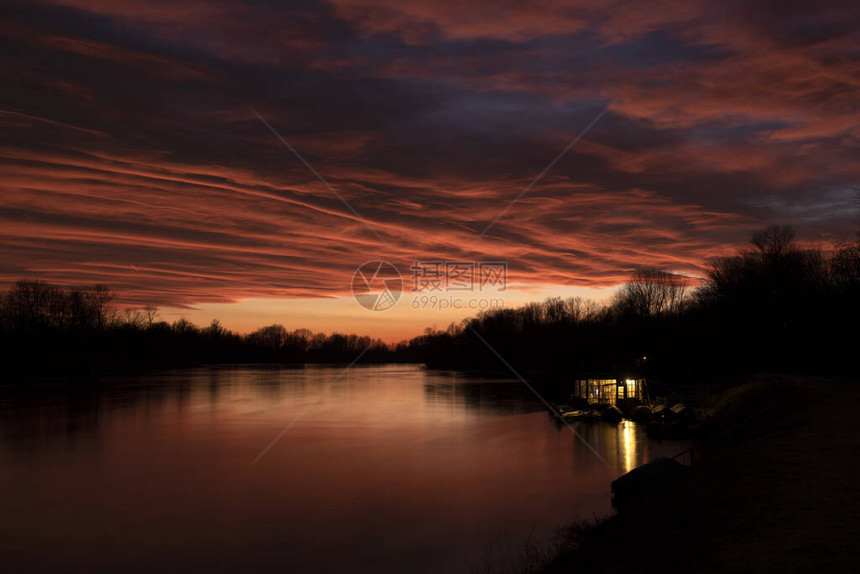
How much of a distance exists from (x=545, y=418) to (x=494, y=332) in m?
135

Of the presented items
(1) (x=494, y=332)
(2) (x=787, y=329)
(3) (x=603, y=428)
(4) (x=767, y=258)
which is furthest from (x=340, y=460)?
(1) (x=494, y=332)

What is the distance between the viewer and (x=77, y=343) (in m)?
114

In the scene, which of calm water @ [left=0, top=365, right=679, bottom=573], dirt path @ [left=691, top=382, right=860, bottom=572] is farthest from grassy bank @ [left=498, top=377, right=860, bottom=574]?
calm water @ [left=0, top=365, right=679, bottom=573]

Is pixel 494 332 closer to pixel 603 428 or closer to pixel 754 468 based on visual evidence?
pixel 603 428

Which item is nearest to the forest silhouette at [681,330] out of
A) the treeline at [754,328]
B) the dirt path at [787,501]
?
the treeline at [754,328]

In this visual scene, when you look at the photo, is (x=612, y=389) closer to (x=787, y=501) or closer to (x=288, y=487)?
(x=288, y=487)

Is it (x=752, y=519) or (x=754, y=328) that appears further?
(x=754, y=328)

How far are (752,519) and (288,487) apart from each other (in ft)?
62.7

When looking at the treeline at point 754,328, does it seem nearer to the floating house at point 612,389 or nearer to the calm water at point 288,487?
the floating house at point 612,389

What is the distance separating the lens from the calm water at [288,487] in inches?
734

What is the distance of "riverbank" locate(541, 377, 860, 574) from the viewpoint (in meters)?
11.2

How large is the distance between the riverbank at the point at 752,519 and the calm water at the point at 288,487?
457 centimetres

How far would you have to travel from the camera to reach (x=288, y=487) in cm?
2702

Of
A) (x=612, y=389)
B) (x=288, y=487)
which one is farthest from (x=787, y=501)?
(x=612, y=389)
